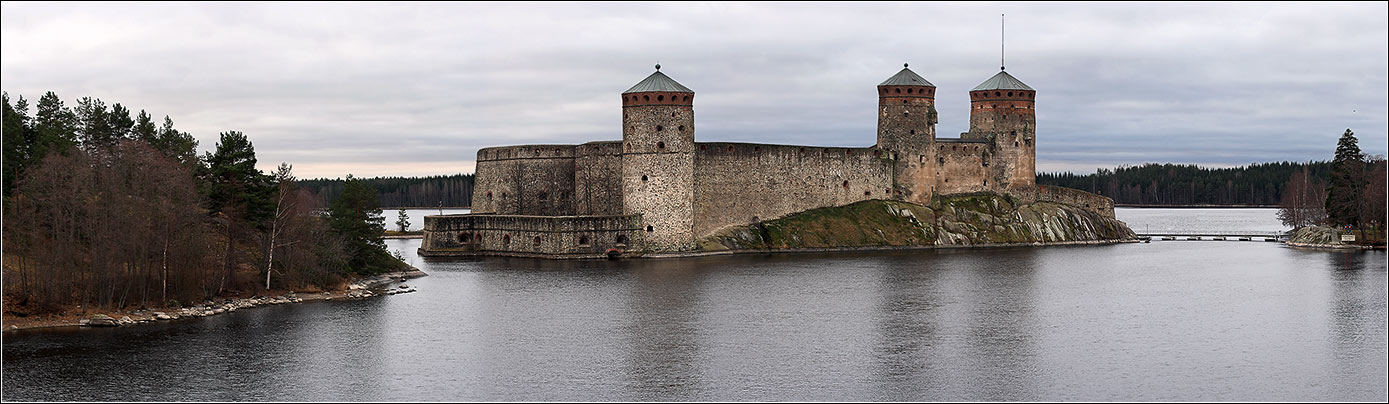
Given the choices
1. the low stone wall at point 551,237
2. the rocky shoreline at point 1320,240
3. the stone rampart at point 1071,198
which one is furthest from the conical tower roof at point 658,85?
the rocky shoreline at point 1320,240

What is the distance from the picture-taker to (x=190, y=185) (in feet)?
144

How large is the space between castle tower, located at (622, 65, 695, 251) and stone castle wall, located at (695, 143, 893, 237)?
4.19m

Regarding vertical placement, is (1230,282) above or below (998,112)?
below

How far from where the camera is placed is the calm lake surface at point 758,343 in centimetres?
2961

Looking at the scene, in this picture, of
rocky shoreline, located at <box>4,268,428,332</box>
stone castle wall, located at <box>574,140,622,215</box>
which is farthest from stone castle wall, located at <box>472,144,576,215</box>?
rocky shoreline, located at <box>4,268,428,332</box>

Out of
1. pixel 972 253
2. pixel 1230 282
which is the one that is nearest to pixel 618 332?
pixel 1230 282

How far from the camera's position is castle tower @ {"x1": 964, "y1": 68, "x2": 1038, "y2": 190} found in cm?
8938

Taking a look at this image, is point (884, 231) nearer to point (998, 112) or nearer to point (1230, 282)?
point (998, 112)

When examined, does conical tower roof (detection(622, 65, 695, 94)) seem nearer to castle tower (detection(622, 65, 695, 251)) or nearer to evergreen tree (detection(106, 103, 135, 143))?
castle tower (detection(622, 65, 695, 251))

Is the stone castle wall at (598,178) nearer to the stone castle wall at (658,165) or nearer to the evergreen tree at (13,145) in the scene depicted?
the stone castle wall at (658,165)

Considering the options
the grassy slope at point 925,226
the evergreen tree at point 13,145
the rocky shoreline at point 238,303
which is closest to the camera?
the rocky shoreline at point 238,303

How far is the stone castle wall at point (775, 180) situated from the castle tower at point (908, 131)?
1.00m

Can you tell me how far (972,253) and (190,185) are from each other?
159 ft

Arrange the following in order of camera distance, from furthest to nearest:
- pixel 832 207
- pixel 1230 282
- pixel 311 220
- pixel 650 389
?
pixel 832 207 → pixel 1230 282 → pixel 311 220 → pixel 650 389
